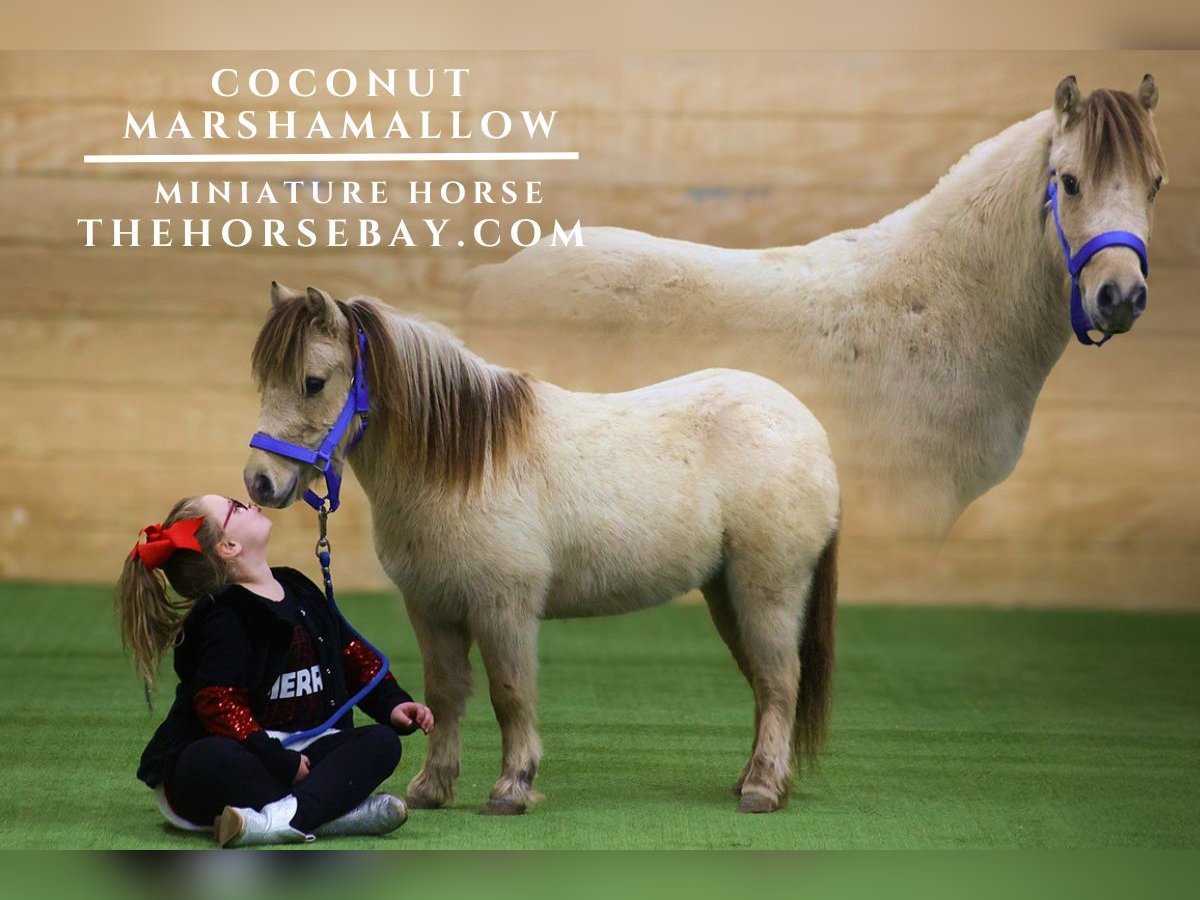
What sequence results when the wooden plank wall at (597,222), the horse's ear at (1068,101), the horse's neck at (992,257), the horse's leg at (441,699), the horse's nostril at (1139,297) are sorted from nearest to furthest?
the horse's leg at (441,699)
the horse's nostril at (1139,297)
the horse's ear at (1068,101)
the horse's neck at (992,257)
the wooden plank wall at (597,222)

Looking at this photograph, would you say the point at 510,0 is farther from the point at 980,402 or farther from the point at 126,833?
the point at 126,833

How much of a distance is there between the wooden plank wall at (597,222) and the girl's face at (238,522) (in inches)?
58.3

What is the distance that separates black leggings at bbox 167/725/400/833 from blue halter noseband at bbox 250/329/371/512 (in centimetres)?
44

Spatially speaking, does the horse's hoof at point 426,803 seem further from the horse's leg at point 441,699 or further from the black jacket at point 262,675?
the black jacket at point 262,675

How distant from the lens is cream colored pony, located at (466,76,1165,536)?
3861mm

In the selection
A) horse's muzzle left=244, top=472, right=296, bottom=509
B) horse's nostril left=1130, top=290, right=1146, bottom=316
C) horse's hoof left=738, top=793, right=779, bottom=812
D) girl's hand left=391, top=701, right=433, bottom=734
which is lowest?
horse's hoof left=738, top=793, right=779, bottom=812

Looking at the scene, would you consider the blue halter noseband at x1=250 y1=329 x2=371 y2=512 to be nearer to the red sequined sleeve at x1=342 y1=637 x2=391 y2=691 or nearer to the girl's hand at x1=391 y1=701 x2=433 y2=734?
the red sequined sleeve at x1=342 y1=637 x2=391 y2=691

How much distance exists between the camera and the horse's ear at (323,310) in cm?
289

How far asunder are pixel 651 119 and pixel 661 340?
72 cm

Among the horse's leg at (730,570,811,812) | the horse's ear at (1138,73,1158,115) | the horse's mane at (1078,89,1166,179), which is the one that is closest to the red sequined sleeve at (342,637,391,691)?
the horse's leg at (730,570,811,812)

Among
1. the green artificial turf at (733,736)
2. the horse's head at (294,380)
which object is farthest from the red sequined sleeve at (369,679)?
the horse's head at (294,380)

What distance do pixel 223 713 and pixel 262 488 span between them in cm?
40

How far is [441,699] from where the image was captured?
10.1 ft

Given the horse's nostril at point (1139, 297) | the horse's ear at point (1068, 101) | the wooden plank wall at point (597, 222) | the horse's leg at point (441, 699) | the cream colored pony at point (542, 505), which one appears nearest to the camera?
the cream colored pony at point (542, 505)
